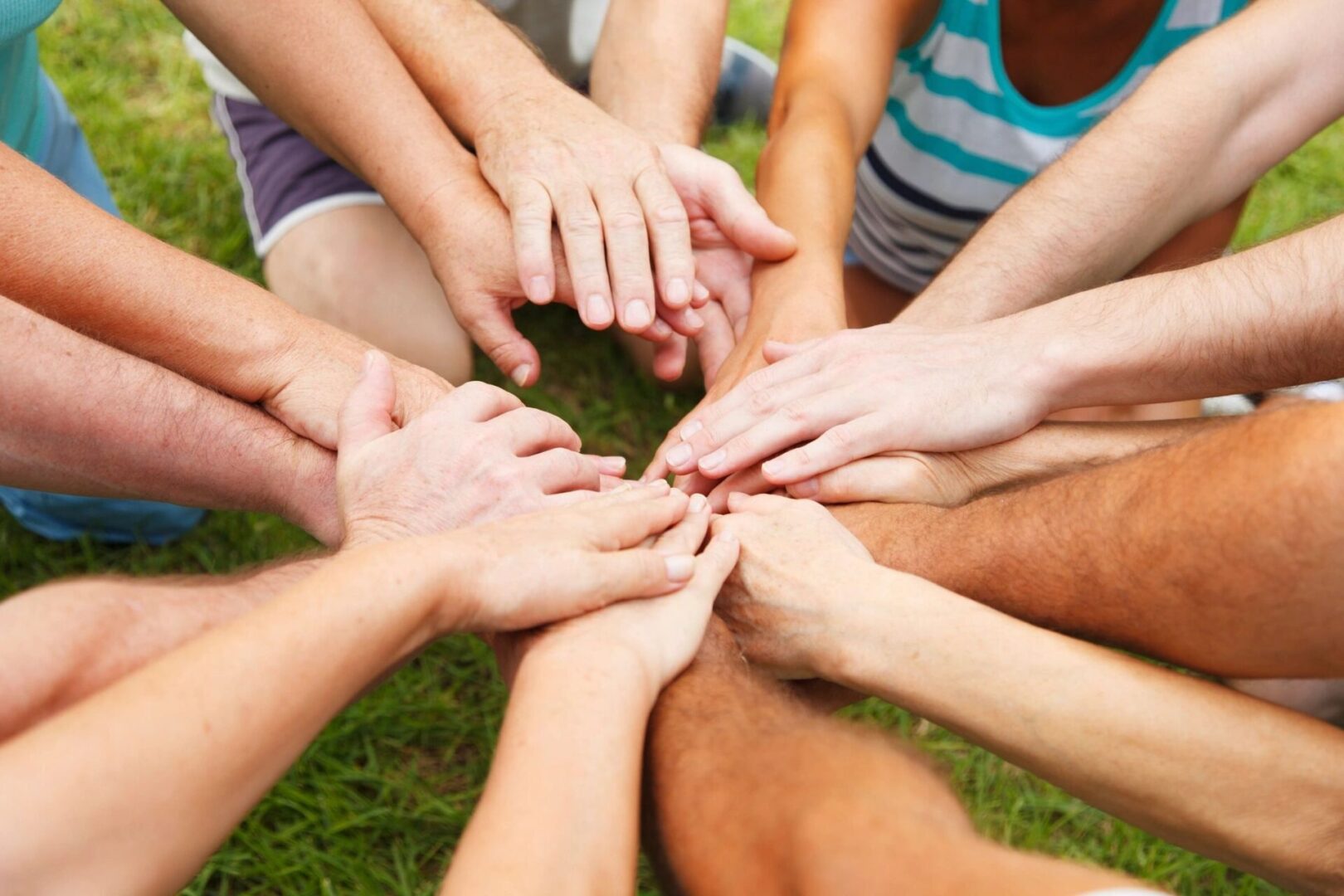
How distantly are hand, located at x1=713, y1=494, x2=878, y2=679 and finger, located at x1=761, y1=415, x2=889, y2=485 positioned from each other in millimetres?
42

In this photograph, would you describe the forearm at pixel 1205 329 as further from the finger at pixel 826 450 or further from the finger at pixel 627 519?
the finger at pixel 627 519

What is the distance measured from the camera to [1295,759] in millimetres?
1226

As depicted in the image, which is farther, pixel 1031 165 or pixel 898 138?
pixel 898 138

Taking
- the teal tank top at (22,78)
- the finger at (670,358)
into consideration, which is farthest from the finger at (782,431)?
the teal tank top at (22,78)

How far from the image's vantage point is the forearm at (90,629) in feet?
3.70

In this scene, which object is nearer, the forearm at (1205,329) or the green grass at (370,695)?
the forearm at (1205,329)

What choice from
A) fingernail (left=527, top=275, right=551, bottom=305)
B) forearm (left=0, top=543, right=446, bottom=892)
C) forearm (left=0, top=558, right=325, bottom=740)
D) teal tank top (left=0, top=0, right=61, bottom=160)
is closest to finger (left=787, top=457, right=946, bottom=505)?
fingernail (left=527, top=275, right=551, bottom=305)

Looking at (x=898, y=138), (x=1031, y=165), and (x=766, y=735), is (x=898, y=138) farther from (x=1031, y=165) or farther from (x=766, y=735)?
(x=766, y=735)

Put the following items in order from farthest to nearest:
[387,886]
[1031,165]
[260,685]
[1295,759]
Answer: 1. [1031,165]
2. [387,886]
3. [1295,759]
4. [260,685]

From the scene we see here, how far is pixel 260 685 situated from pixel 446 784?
1.01 meters

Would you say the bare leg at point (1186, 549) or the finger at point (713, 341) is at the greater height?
the bare leg at point (1186, 549)

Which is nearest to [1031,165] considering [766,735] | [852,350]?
[852,350]

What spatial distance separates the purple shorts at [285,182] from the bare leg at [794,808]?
4.83 ft

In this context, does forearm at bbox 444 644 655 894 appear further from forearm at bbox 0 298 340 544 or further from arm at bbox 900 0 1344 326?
arm at bbox 900 0 1344 326
